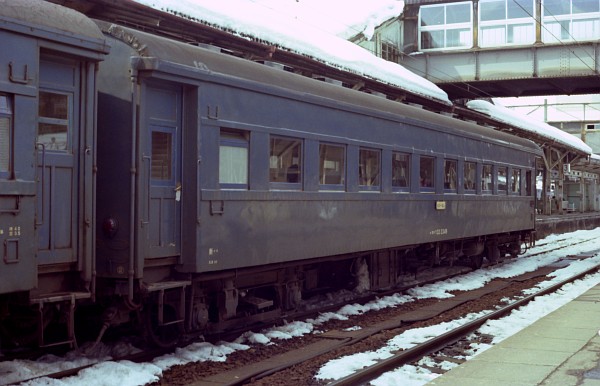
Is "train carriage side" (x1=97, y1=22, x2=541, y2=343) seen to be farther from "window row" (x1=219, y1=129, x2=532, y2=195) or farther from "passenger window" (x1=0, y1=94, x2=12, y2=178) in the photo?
"passenger window" (x1=0, y1=94, x2=12, y2=178)

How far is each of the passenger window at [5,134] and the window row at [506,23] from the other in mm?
23604

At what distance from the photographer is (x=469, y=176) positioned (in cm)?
1536

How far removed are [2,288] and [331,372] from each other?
3.11 metres

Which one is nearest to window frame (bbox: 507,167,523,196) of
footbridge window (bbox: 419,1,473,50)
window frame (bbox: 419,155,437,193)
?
window frame (bbox: 419,155,437,193)

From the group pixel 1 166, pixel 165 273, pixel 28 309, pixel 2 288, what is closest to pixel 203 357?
pixel 165 273

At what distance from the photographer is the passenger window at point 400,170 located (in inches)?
477

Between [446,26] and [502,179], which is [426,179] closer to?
[502,179]

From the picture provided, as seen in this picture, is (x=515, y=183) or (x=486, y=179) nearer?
(x=486, y=179)

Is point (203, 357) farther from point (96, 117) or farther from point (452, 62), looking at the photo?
point (452, 62)

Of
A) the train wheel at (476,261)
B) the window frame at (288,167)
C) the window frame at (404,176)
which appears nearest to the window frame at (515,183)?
the train wheel at (476,261)

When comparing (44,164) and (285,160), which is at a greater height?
(285,160)

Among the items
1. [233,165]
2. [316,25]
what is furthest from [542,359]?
[316,25]

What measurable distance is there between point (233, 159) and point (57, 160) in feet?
7.92

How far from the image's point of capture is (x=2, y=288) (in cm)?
598
